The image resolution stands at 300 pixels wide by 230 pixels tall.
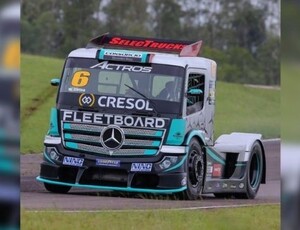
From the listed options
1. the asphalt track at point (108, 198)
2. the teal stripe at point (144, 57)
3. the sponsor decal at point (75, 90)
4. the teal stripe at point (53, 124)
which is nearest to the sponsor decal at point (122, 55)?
the teal stripe at point (144, 57)

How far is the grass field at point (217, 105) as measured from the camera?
328 inches

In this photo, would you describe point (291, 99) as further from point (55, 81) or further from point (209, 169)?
point (55, 81)

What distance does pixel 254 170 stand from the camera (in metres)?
8.86

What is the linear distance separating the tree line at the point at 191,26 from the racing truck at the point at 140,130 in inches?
3.2

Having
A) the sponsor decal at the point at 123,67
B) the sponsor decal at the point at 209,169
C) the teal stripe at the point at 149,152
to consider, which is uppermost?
the sponsor decal at the point at 123,67

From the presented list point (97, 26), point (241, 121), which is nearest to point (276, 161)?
point (241, 121)

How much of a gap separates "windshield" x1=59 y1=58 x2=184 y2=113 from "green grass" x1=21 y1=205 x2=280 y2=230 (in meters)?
0.74

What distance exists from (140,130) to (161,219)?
2.07 ft

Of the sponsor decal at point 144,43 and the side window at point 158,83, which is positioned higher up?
the sponsor decal at point 144,43

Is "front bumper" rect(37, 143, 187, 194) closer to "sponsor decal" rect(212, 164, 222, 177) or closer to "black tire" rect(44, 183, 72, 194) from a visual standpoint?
"black tire" rect(44, 183, 72, 194)

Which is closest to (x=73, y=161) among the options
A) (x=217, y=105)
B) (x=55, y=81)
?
(x=55, y=81)

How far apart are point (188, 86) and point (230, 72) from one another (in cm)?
38

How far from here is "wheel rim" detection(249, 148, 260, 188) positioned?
28.9 feet

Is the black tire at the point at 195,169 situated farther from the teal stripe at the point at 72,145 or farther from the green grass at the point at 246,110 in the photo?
the teal stripe at the point at 72,145
